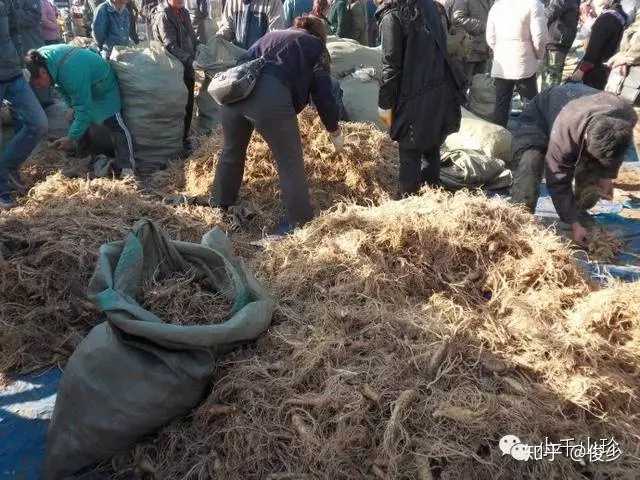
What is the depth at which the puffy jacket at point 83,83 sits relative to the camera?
402 centimetres

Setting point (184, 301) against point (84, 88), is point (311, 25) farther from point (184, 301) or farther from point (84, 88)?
point (184, 301)

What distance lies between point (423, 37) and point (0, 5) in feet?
10.4

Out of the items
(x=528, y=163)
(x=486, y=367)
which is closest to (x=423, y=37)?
(x=528, y=163)

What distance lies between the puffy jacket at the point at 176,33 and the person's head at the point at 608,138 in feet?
12.7

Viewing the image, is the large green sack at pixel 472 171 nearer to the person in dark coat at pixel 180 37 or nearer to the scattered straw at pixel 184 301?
the person in dark coat at pixel 180 37

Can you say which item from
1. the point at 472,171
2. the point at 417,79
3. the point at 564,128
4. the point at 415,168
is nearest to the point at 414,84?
the point at 417,79

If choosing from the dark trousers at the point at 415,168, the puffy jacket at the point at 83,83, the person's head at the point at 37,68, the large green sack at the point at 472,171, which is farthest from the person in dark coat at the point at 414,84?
the person's head at the point at 37,68

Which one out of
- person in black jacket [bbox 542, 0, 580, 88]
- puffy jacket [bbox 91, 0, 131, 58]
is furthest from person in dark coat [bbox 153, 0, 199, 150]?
person in black jacket [bbox 542, 0, 580, 88]

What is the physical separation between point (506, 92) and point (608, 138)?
298 cm

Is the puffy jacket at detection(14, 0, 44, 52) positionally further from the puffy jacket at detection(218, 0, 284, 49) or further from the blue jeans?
the puffy jacket at detection(218, 0, 284, 49)

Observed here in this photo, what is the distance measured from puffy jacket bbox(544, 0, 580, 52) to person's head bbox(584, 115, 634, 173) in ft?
13.7

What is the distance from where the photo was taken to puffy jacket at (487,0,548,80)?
528 cm

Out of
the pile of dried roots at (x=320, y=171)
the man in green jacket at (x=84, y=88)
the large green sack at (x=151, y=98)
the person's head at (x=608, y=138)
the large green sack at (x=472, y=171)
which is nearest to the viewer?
the person's head at (x=608, y=138)

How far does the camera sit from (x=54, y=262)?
271cm
